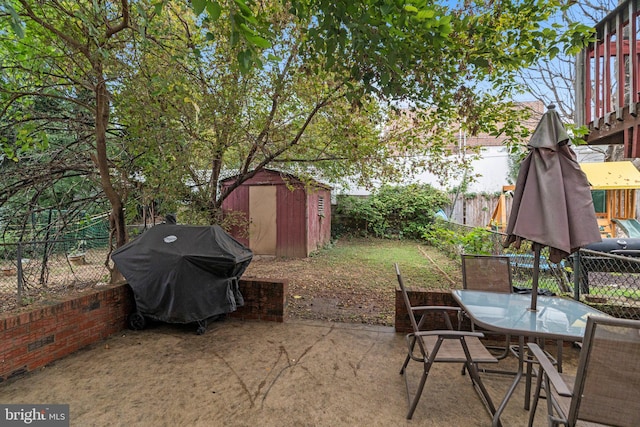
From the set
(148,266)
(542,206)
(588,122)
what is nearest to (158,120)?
(148,266)

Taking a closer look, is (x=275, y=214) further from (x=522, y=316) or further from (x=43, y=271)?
(x=522, y=316)

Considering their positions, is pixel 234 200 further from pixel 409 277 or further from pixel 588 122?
pixel 588 122

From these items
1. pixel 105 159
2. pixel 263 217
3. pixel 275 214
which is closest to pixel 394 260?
pixel 275 214

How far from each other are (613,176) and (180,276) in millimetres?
7676

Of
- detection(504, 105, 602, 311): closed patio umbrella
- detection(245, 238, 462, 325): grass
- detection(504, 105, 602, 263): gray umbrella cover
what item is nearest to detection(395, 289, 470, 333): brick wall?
A: detection(245, 238, 462, 325): grass

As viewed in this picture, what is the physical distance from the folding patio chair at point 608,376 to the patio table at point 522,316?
41 cm

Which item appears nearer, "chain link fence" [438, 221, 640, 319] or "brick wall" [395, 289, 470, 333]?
"chain link fence" [438, 221, 640, 319]

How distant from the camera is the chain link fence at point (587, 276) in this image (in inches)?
135

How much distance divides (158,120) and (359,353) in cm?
387

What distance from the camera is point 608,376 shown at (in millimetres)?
1487

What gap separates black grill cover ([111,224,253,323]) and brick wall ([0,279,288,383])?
0.29m

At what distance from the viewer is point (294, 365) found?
3.09 m

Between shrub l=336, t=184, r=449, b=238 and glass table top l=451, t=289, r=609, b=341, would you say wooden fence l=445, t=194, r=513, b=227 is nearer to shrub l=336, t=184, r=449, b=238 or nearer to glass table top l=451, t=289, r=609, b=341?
shrub l=336, t=184, r=449, b=238

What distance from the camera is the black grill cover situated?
3682 mm
